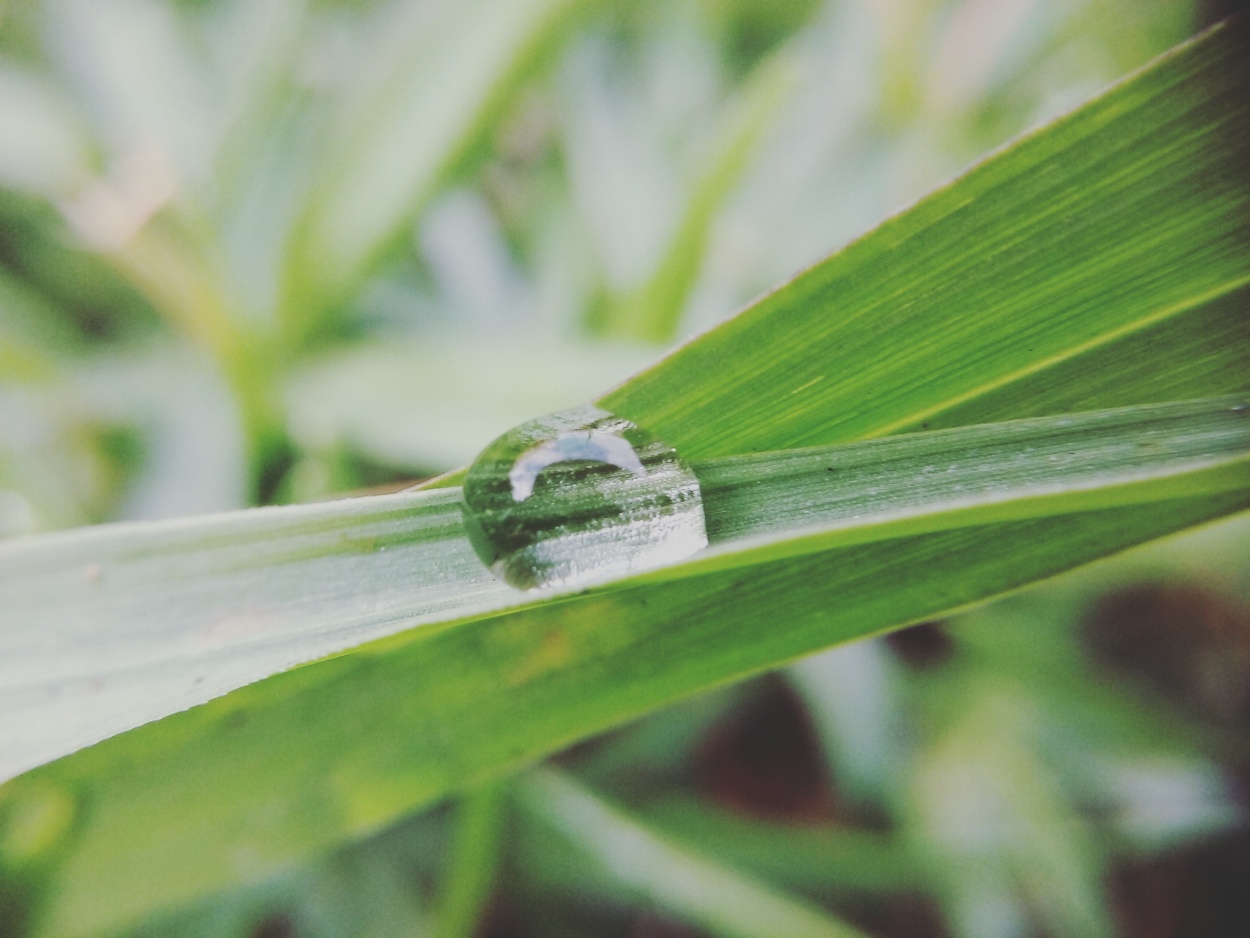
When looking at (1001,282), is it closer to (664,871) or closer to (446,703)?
(446,703)

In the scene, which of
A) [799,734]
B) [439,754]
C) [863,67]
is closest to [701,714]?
[799,734]

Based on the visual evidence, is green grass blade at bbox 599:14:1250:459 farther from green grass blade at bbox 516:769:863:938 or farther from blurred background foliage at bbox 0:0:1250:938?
green grass blade at bbox 516:769:863:938

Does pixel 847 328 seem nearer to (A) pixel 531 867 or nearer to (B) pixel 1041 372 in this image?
(B) pixel 1041 372

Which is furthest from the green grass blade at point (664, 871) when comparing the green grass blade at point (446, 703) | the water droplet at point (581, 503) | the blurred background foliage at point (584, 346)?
the water droplet at point (581, 503)

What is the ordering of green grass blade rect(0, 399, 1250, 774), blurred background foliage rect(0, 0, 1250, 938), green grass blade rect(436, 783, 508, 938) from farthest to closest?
blurred background foliage rect(0, 0, 1250, 938)
green grass blade rect(436, 783, 508, 938)
green grass blade rect(0, 399, 1250, 774)

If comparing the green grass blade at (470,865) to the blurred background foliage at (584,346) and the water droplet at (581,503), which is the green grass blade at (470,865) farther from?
the water droplet at (581,503)

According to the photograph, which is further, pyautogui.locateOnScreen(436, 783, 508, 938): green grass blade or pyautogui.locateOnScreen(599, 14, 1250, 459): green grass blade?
pyautogui.locateOnScreen(436, 783, 508, 938): green grass blade

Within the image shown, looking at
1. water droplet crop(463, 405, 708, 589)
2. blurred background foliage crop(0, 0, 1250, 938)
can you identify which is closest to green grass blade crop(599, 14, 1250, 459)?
water droplet crop(463, 405, 708, 589)
